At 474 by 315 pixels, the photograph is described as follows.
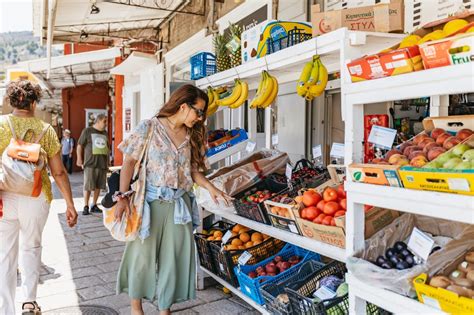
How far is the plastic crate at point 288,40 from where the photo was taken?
10.5 ft

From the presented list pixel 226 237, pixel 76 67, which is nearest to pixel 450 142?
pixel 226 237

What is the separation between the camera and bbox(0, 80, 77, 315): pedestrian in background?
3230 mm

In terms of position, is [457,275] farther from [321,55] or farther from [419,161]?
[321,55]

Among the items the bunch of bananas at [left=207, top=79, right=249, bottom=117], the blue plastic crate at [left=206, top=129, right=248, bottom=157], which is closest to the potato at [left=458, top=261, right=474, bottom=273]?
the bunch of bananas at [left=207, top=79, right=249, bottom=117]

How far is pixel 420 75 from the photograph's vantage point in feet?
6.24

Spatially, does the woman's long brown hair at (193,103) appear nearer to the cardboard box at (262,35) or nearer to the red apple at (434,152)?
the cardboard box at (262,35)

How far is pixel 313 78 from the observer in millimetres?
2846

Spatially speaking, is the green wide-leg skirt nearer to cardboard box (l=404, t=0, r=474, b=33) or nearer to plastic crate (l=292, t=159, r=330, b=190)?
plastic crate (l=292, t=159, r=330, b=190)

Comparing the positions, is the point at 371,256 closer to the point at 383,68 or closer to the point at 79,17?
the point at 383,68

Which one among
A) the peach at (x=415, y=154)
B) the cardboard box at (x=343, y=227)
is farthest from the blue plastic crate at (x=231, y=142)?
the peach at (x=415, y=154)

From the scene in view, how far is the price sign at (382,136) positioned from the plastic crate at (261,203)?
1148mm

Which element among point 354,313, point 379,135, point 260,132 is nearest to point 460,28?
point 379,135

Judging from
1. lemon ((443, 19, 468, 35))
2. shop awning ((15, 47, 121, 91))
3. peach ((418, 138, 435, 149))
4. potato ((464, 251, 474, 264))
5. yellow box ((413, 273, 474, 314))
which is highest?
shop awning ((15, 47, 121, 91))

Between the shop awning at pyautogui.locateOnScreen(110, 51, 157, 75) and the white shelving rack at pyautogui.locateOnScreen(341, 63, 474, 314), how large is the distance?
29.3 feet
